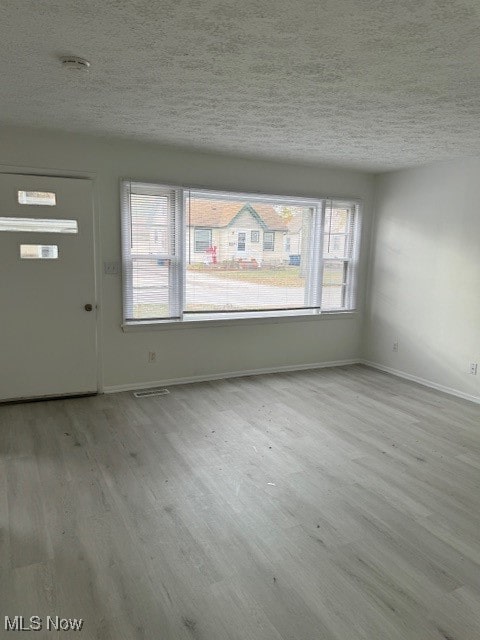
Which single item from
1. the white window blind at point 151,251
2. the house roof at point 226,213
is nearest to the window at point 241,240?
the house roof at point 226,213

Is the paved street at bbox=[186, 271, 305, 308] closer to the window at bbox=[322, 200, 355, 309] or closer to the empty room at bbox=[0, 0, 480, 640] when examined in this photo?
the empty room at bbox=[0, 0, 480, 640]

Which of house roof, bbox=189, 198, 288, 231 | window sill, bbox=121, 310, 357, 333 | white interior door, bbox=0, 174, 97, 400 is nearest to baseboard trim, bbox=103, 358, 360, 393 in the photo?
white interior door, bbox=0, 174, 97, 400

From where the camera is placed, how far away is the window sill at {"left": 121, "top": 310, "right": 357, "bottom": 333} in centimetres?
447

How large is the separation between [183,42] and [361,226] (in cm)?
399

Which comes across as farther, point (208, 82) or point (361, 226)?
point (361, 226)

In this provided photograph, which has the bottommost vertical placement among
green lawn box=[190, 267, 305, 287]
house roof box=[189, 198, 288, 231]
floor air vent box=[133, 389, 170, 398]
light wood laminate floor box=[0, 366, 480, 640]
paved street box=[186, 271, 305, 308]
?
light wood laminate floor box=[0, 366, 480, 640]

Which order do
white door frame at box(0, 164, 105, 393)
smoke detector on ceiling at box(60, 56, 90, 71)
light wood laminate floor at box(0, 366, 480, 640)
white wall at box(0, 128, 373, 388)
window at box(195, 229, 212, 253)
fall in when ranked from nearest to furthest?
light wood laminate floor at box(0, 366, 480, 640) < smoke detector on ceiling at box(60, 56, 90, 71) < white door frame at box(0, 164, 105, 393) < white wall at box(0, 128, 373, 388) < window at box(195, 229, 212, 253)

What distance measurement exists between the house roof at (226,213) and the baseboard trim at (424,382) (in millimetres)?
2156

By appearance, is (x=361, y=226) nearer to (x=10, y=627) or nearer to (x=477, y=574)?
(x=477, y=574)

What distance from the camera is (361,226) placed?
18.3 feet

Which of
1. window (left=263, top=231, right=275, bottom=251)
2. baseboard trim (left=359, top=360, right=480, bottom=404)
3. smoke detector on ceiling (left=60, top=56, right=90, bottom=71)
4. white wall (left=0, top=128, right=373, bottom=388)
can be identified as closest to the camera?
smoke detector on ceiling (left=60, top=56, right=90, bottom=71)

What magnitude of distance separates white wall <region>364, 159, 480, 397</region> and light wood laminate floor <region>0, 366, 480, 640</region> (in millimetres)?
985

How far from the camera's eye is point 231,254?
4.84 meters

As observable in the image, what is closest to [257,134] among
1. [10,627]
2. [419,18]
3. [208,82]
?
[208,82]
